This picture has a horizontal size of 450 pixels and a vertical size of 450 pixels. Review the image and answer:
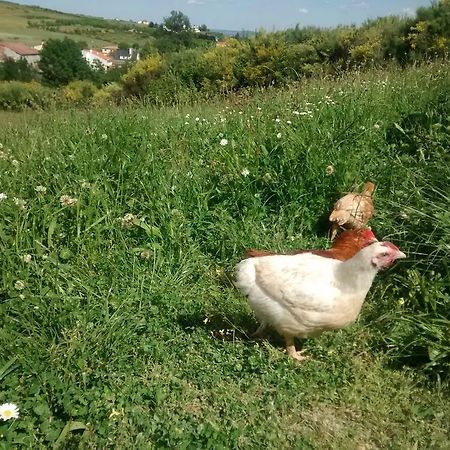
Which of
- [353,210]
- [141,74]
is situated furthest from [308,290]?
[141,74]

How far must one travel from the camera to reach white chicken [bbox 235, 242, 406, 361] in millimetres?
2783

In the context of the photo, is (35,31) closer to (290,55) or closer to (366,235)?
(290,55)

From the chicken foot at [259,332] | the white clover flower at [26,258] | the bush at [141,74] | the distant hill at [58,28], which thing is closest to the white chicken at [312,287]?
the chicken foot at [259,332]

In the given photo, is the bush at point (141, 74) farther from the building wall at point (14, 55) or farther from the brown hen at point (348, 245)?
the building wall at point (14, 55)

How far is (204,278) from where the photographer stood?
385cm

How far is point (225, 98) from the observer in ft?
24.8

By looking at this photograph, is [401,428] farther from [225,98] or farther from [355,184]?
[225,98]

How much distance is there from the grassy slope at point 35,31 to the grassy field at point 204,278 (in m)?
42.5

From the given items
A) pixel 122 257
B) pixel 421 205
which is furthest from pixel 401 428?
pixel 122 257

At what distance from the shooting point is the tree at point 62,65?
2545 cm

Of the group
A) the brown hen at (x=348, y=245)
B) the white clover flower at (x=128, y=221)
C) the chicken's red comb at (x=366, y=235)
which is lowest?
the white clover flower at (x=128, y=221)

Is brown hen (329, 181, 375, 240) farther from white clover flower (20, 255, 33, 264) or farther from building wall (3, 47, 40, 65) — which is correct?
building wall (3, 47, 40, 65)

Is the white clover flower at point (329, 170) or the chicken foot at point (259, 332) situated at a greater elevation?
the white clover flower at point (329, 170)

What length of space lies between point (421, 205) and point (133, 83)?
53.2ft
